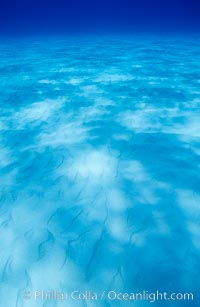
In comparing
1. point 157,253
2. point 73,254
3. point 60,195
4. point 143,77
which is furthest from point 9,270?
point 143,77

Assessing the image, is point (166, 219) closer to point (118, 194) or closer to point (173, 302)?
point (118, 194)

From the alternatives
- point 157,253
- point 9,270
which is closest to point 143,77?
point 157,253

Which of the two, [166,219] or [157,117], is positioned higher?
[157,117]

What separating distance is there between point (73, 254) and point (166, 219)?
4.83 ft

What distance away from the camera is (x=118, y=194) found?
12.3 feet

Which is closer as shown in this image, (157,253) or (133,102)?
(157,253)

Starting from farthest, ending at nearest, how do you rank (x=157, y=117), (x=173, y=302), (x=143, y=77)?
(x=143, y=77)
(x=157, y=117)
(x=173, y=302)

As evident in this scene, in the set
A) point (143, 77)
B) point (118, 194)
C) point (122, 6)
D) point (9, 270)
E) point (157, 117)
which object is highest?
point (122, 6)

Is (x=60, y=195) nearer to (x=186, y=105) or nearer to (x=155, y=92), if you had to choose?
(x=186, y=105)

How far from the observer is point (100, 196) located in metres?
3.72

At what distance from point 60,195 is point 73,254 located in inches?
46.1

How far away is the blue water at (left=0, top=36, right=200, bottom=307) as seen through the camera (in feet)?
8.48

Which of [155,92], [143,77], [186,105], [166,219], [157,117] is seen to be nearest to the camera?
[166,219]

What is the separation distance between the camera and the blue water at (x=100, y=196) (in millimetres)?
2586
